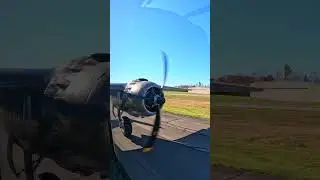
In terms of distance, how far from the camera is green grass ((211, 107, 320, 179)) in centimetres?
186

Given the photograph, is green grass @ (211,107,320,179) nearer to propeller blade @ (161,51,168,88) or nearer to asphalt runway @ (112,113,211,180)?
asphalt runway @ (112,113,211,180)

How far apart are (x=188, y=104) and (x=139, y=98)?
29 centimetres

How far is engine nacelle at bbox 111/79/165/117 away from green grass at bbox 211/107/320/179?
0.33 meters

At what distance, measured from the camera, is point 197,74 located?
2.04 m

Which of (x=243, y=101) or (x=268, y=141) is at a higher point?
(x=243, y=101)

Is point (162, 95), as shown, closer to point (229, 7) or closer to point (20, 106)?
point (229, 7)

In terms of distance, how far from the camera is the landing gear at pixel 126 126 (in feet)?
7.34

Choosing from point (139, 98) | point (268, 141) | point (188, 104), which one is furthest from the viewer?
point (139, 98)

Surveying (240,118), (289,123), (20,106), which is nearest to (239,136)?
(240,118)

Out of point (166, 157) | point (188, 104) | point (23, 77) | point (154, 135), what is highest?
point (23, 77)

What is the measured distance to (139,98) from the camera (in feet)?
7.20

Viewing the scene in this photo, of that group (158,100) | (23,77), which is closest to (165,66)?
(158,100)

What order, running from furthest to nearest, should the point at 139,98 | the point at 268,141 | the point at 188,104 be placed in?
the point at 139,98, the point at 188,104, the point at 268,141

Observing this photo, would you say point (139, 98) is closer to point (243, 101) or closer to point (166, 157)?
point (166, 157)
